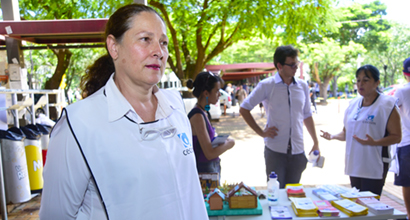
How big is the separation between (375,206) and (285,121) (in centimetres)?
127

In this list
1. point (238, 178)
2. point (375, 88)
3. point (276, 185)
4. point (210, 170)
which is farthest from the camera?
point (238, 178)

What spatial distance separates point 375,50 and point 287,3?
99.2 feet

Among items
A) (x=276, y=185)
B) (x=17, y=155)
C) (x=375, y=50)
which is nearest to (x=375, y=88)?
(x=276, y=185)

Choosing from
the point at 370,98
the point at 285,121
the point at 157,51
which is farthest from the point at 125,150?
the point at 370,98

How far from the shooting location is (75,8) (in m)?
8.80

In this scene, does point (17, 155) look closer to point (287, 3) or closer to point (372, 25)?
point (287, 3)

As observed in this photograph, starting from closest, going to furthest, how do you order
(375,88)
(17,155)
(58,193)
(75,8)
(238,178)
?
(58,193), (375,88), (17,155), (238,178), (75,8)

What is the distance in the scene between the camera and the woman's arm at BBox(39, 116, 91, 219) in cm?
109

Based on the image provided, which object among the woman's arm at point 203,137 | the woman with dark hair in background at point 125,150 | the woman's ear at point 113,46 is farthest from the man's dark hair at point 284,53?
the woman's ear at point 113,46

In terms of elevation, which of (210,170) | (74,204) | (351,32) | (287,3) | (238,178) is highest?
(351,32)

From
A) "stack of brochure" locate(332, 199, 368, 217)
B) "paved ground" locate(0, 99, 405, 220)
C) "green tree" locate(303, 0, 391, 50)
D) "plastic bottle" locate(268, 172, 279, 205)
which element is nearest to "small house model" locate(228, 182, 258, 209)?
"plastic bottle" locate(268, 172, 279, 205)

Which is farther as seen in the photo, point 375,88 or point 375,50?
point 375,50

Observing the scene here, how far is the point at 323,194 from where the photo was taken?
2.90 metres

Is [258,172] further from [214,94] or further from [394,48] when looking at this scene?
[394,48]
